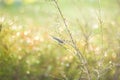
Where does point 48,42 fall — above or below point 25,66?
above

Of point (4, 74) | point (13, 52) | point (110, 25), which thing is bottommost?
point (4, 74)

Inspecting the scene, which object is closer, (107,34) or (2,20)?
(2,20)

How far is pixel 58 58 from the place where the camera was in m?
5.16

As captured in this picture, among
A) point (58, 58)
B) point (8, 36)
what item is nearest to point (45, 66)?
point (58, 58)

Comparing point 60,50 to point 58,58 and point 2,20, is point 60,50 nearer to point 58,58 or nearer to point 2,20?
point 58,58

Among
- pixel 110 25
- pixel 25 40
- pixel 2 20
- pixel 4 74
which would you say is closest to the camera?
pixel 4 74

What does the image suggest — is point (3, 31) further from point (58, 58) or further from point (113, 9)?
point (113, 9)

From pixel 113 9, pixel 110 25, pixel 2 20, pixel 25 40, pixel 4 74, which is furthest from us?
pixel 113 9

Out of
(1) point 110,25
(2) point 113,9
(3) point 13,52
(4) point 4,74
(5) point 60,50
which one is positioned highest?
(2) point 113,9

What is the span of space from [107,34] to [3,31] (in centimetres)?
157

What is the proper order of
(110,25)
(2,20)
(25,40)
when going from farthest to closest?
1. (110,25)
2. (25,40)
3. (2,20)

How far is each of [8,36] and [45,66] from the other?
61 cm

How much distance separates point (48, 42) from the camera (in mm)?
5566

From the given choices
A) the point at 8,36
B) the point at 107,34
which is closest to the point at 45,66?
the point at 8,36
